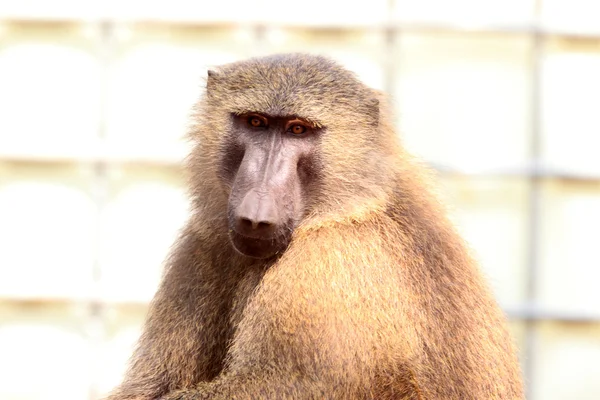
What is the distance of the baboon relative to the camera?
3.69 meters

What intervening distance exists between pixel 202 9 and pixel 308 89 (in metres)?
3.35

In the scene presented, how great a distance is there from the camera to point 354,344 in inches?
145

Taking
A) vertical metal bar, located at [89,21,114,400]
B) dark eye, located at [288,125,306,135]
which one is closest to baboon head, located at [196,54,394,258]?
dark eye, located at [288,125,306,135]

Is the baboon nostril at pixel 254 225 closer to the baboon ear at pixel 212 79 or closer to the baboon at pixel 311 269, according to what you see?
the baboon at pixel 311 269

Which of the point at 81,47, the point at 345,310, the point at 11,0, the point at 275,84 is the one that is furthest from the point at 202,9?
the point at 345,310

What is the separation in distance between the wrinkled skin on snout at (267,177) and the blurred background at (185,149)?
124 inches

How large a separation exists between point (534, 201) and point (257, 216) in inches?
161

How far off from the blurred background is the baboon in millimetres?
2977

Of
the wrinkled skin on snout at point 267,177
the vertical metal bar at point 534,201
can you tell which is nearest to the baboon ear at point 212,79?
the wrinkled skin on snout at point 267,177

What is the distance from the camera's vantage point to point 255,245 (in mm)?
3758

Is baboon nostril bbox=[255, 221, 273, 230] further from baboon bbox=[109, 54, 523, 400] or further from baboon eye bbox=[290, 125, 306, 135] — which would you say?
baboon eye bbox=[290, 125, 306, 135]

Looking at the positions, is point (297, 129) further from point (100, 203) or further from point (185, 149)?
point (100, 203)

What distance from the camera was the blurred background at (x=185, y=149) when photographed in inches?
283

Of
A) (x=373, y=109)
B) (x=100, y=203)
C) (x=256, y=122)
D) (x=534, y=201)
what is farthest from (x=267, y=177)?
(x=534, y=201)
